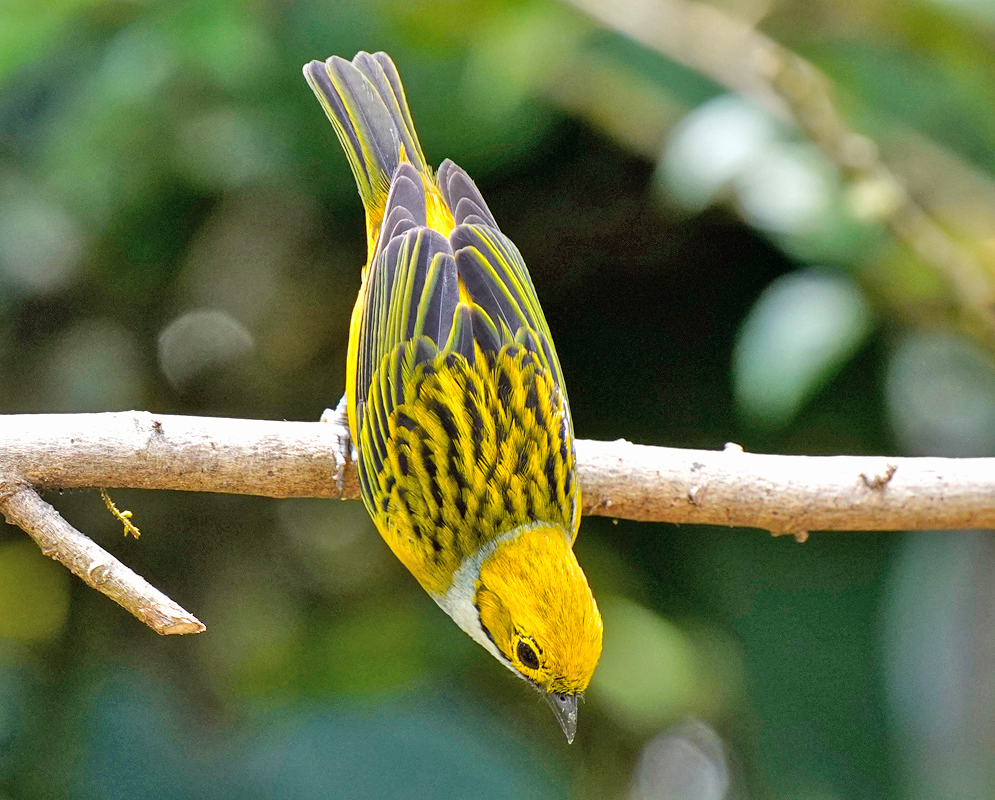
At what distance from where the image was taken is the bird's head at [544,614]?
8.65 feet

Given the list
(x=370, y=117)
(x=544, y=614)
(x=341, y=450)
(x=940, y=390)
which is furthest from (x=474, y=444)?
(x=940, y=390)

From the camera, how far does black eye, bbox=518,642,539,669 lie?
2682 mm

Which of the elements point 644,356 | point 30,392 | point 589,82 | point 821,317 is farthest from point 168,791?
point 589,82

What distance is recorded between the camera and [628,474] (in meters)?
2.79

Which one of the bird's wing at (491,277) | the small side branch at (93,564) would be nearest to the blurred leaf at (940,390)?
the bird's wing at (491,277)

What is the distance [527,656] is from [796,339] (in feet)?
4.95

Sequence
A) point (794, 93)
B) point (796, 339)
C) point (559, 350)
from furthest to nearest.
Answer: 1. point (559, 350)
2. point (796, 339)
3. point (794, 93)

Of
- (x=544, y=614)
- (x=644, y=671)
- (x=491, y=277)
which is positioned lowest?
(x=544, y=614)

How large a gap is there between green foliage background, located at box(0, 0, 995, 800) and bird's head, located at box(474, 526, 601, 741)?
1249mm

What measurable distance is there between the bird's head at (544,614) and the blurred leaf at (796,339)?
3.62ft

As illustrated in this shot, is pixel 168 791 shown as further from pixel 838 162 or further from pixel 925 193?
pixel 925 193

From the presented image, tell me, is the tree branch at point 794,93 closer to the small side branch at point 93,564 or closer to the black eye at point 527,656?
the black eye at point 527,656

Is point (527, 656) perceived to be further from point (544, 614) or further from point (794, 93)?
point (794, 93)

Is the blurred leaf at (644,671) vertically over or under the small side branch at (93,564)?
over
